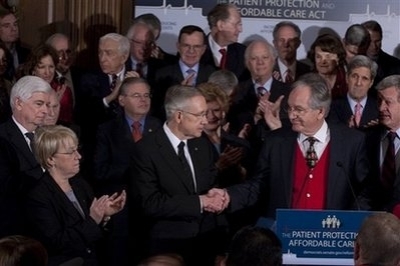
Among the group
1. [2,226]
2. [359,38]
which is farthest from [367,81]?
[2,226]

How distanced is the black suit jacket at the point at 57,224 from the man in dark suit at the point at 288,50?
10.4ft

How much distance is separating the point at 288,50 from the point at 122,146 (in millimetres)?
2040

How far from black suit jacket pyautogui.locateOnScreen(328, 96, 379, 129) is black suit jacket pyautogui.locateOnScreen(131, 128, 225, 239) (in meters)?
1.77

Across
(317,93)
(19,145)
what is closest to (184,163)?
(317,93)

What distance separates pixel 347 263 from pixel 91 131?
295 cm

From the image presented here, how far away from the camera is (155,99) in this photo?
934 cm

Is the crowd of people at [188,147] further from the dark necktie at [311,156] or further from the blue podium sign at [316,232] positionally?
the blue podium sign at [316,232]

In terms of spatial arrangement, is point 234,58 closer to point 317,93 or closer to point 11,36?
point 11,36

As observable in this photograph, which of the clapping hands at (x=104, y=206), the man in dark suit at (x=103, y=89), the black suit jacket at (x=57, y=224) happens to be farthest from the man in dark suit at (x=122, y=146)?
the black suit jacket at (x=57, y=224)

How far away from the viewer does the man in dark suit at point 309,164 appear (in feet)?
24.5

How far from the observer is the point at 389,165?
793 cm

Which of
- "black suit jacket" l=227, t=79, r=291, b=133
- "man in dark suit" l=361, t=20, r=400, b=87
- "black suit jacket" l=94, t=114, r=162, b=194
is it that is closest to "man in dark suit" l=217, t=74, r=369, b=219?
"black suit jacket" l=94, t=114, r=162, b=194

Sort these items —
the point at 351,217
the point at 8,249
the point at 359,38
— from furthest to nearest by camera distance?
the point at 359,38, the point at 351,217, the point at 8,249

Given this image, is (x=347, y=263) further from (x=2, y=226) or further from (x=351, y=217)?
(x=2, y=226)
